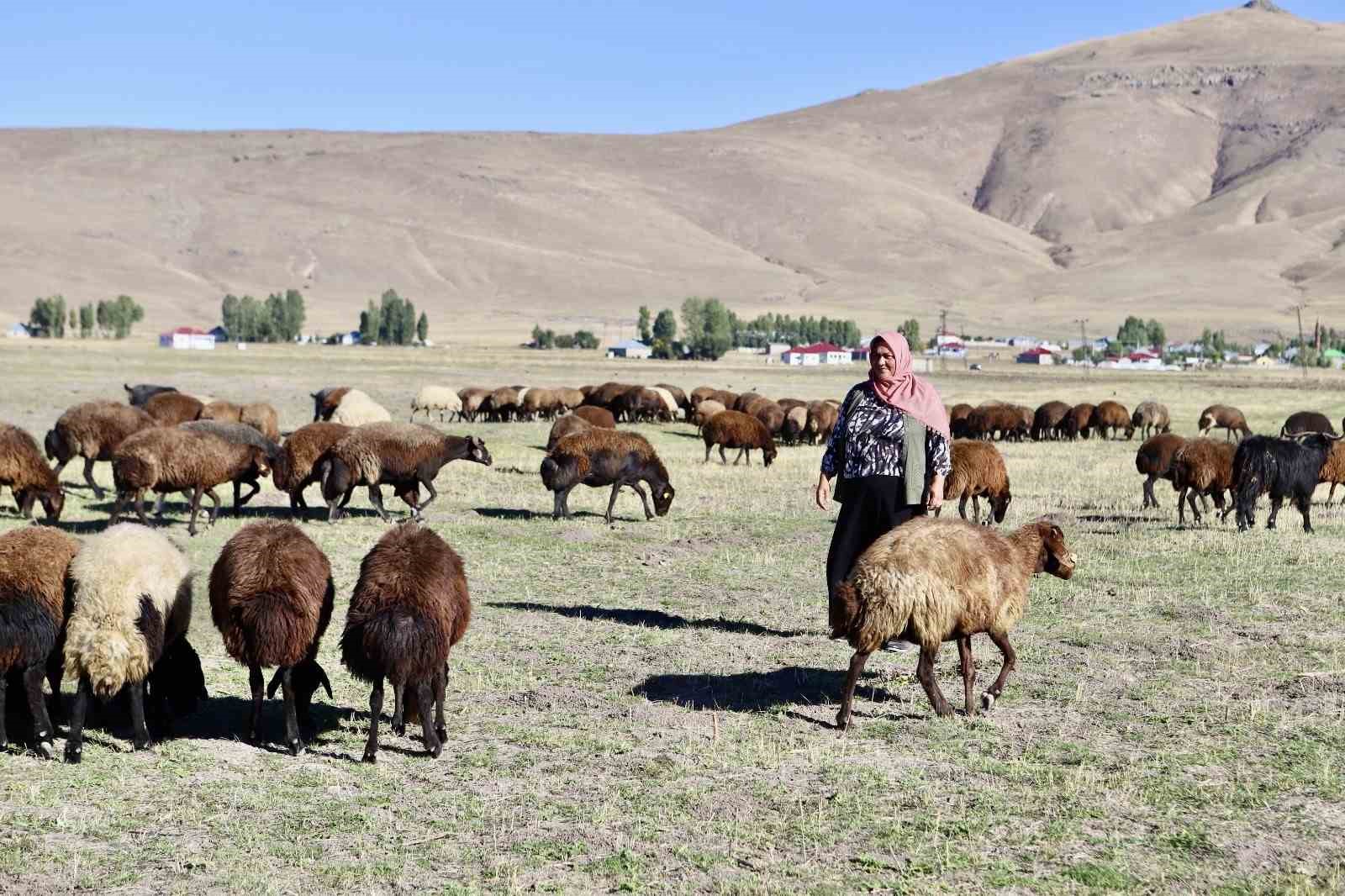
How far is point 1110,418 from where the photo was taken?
4066 cm

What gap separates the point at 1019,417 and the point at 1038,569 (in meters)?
30.5

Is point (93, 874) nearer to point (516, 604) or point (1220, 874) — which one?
point (1220, 874)

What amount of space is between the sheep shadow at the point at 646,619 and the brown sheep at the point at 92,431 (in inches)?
384

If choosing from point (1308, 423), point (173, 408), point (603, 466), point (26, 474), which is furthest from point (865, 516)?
point (1308, 423)

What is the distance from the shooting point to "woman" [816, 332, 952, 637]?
1001 centimetres

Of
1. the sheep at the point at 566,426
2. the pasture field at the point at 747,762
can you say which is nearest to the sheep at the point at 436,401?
the sheep at the point at 566,426

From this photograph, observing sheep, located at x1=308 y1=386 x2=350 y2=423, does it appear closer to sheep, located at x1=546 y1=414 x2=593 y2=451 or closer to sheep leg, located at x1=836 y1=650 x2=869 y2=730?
sheep, located at x1=546 y1=414 x2=593 y2=451

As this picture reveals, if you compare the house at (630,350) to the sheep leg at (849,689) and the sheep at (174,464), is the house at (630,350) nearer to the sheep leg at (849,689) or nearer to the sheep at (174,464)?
the sheep at (174,464)

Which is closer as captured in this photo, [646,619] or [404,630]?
[404,630]

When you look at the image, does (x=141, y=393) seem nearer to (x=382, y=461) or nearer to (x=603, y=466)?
(x=382, y=461)

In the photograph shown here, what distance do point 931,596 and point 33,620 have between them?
5.16 metres

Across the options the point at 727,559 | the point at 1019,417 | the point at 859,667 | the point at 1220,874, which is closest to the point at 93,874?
the point at 859,667

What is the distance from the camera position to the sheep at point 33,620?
7.82 m

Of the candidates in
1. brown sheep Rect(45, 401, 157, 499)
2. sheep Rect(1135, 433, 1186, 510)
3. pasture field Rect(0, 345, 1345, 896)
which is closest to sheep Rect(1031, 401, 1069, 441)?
sheep Rect(1135, 433, 1186, 510)
